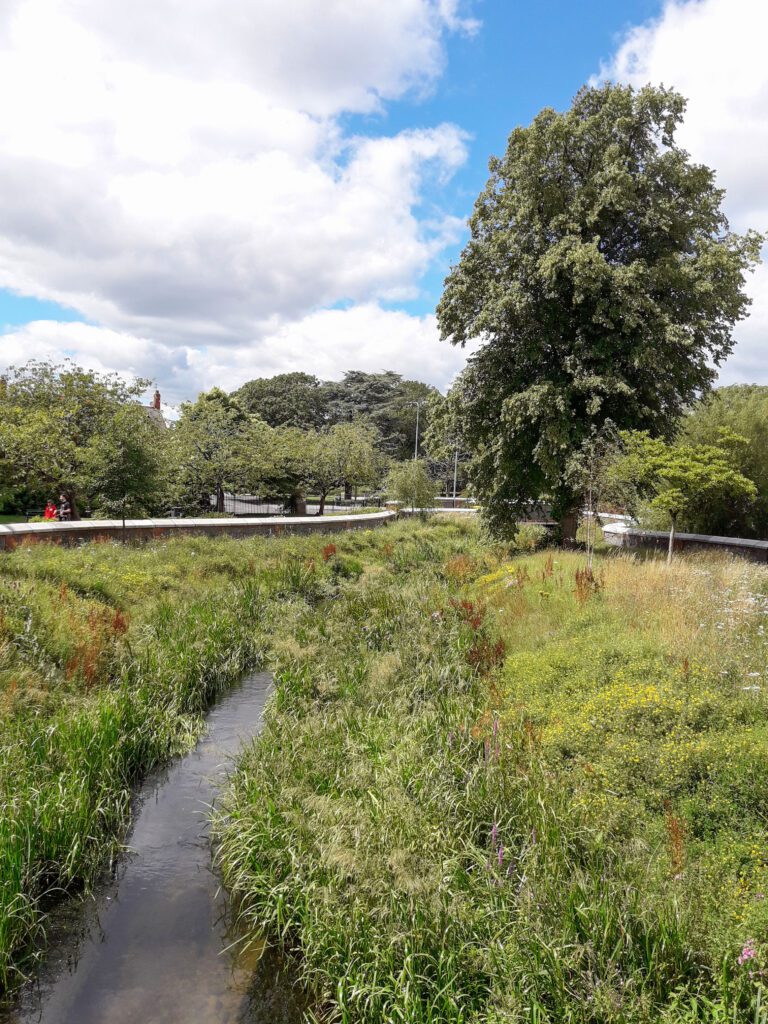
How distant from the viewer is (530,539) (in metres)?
21.9

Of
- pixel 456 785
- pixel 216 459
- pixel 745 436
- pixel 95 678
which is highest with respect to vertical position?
pixel 745 436

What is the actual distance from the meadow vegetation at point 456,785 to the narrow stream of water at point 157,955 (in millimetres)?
231

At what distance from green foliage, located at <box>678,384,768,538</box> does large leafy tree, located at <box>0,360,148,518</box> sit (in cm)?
1677

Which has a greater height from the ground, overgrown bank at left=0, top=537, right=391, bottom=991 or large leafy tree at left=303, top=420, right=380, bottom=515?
large leafy tree at left=303, top=420, right=380, bottom=515

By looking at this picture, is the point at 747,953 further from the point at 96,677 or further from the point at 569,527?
the point at 569,527

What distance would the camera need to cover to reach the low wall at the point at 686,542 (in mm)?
15859

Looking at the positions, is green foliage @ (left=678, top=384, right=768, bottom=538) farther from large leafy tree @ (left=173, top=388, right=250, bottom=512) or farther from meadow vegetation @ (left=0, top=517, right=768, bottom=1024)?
large leafy tree @ (left=173, top=388, right=250, bottom=512)

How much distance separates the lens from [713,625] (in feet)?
25.8

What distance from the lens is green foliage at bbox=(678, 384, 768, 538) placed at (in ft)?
57.5

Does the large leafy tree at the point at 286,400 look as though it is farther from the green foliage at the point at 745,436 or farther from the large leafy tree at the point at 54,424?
the green foliage at the point at 745,436

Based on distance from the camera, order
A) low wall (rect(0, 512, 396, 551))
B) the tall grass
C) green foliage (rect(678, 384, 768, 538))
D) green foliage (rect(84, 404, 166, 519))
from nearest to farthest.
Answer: the tall grass, low wall (rect(0, 512, 396, 551)), green foliage (rect(84, 404, 166, 519)), green foliage (rect(678, 384, 768, 538))

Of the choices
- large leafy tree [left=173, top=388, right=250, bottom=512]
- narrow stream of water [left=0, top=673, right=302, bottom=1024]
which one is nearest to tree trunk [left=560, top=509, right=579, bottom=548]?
large leafy tree [left=173, top=388, right=250, bottom=512]

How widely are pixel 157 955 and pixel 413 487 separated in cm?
2841

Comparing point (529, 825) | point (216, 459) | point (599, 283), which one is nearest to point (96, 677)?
point (529, 825)
